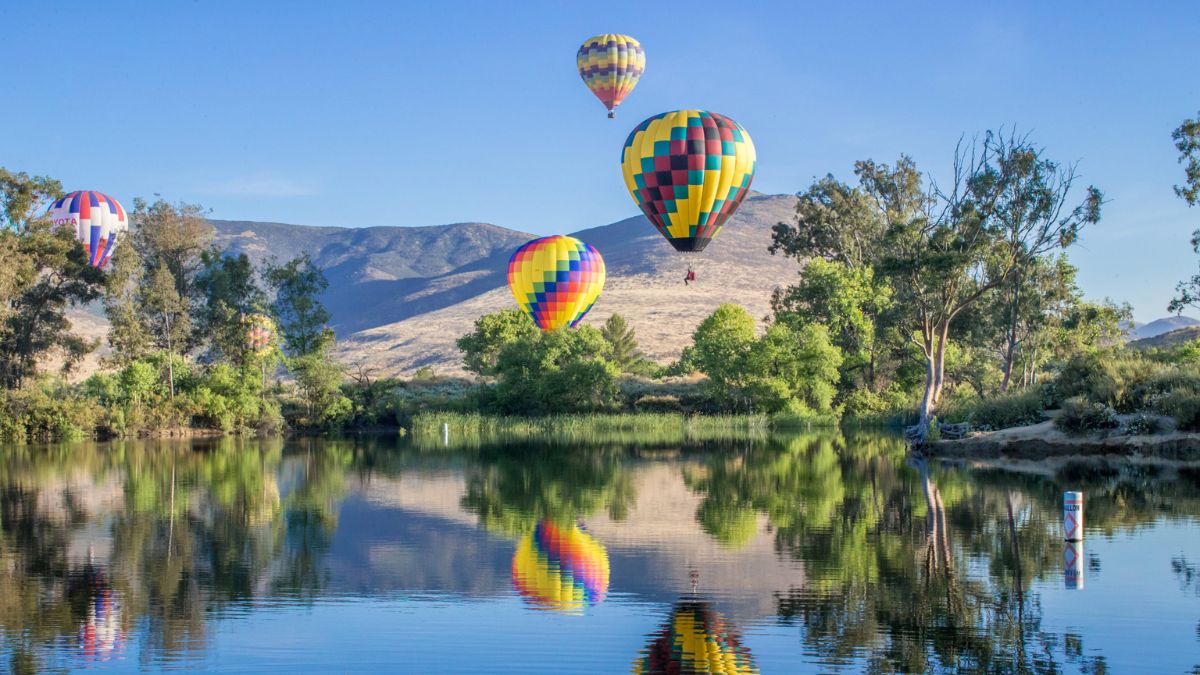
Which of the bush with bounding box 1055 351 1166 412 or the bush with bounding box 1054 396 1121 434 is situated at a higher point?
the bush with bounding box 1055 351 1166 412

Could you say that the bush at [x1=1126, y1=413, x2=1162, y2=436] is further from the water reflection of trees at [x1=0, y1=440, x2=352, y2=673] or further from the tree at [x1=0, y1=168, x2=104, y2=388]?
the tree at [x1=0, y1=168, x2=104, y2=388]

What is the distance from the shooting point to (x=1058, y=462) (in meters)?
30.8

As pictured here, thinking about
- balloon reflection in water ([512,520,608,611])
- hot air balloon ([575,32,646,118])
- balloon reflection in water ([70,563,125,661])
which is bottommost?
balloon reflection in water ([70,563,125,661])

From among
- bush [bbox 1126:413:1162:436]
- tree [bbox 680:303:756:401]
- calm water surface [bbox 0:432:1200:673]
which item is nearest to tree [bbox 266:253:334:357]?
tree [bbox 680:303:756:401]

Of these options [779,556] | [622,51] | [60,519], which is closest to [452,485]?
[60,519]

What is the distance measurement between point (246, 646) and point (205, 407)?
161 feet

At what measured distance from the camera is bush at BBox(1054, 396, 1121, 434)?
3256cm

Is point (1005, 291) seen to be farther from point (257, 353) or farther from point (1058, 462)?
point (257, 353)

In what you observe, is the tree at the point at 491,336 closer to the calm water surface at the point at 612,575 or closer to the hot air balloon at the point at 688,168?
the hot air balloon at the point at 688,168

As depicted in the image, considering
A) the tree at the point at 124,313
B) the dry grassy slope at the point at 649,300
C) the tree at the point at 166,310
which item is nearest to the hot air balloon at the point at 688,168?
the tree at the point at 166,310

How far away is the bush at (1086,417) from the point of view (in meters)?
32.6

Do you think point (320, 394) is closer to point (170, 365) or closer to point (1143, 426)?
point (170, 365)

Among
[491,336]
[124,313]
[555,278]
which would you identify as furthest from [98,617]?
[491,336]

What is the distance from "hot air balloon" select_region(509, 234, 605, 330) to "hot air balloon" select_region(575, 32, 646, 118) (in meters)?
6.87
